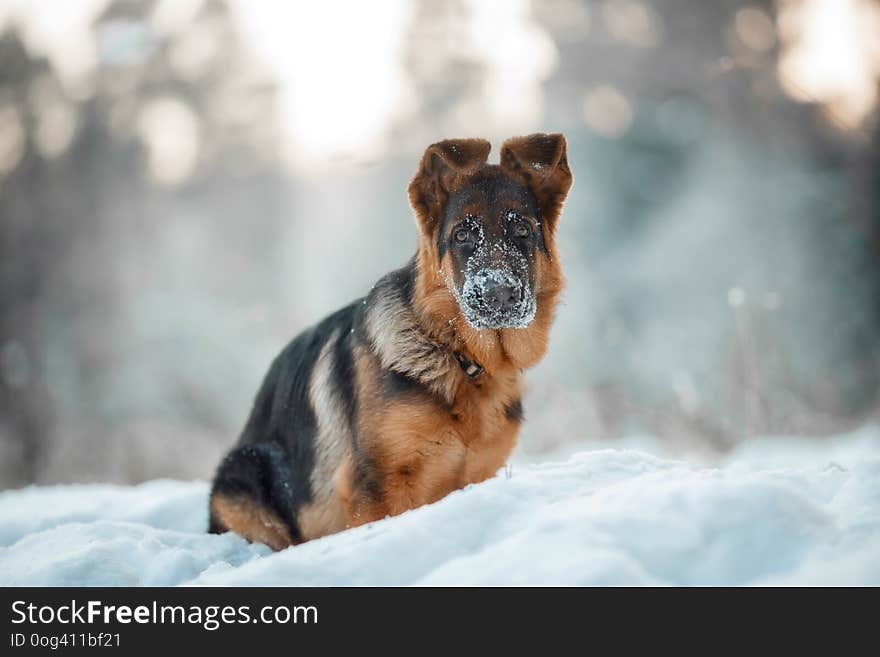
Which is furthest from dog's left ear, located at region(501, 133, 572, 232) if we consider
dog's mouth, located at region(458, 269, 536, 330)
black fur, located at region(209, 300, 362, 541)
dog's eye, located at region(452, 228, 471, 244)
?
black fur, located at region(209, 300, 362, 541)

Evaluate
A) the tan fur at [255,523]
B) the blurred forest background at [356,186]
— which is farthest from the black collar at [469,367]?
the blurred forest background at [356,186]

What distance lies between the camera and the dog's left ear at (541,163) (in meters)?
4.97

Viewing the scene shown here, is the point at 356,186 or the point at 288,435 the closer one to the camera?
the point at 288,435

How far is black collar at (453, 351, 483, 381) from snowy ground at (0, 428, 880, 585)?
965 mm

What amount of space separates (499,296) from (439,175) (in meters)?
1.09

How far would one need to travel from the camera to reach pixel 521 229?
15.7 feet

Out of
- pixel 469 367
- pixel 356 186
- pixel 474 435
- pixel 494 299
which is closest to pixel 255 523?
pixel 474 435

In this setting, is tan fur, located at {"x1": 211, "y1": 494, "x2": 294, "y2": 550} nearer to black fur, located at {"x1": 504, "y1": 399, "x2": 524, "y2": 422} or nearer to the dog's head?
black fur, located at {"x1": 504, "y1": 399, "x2": 524, "y2": 422}

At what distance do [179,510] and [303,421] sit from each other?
80.9 inches

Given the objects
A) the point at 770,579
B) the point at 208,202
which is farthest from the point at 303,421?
the point at 208,202

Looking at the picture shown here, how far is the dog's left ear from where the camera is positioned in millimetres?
4969

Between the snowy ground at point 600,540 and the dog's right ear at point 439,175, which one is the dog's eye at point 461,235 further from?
the snowy ground at point 600,540

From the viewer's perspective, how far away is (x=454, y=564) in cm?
281

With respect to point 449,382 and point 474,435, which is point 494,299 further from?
point 474,435
